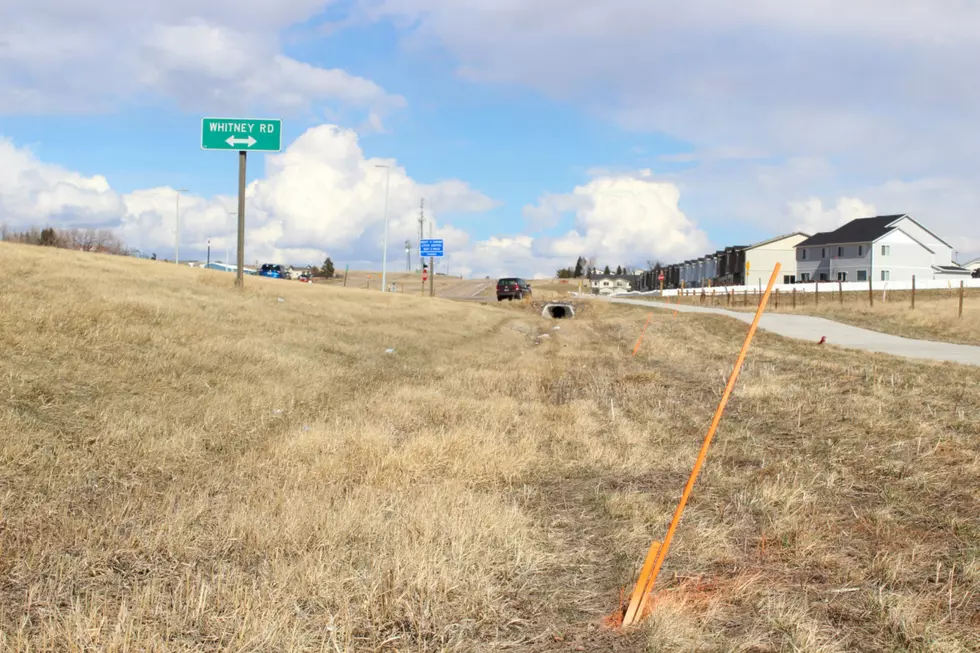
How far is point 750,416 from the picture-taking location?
478 inches

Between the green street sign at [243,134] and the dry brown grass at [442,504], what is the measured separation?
14.5 metres

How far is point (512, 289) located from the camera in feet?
208

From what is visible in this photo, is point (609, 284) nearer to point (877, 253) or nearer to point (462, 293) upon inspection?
point (462, 293)

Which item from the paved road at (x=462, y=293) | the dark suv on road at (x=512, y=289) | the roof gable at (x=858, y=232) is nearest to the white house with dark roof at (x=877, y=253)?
the roof gable at (x=858, y=232)

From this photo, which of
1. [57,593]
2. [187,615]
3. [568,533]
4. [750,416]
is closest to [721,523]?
[568,533]

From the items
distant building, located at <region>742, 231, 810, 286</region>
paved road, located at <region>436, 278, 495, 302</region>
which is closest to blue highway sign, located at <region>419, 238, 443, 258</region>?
paved road, located at <region>436, 278, 495, 302</region>

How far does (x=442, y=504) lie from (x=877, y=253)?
94.8 meters

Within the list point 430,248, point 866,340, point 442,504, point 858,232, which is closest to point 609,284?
point 858,232

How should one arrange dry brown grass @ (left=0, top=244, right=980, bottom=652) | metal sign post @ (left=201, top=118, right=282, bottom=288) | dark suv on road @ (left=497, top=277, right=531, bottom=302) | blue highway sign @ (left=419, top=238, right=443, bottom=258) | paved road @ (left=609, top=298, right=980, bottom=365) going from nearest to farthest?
1. dry brown grass @ (left=0, top=244, right=980, bottom=652)
2. paved road @ (left=609, top=298, right=980, bottom=365)
3. metal sign post @ (left=201, top=118, right=282, bottom=288)
4. dark suv on road @ (left=497, top=277, right=531, bottom=302)
5. blue highway sign @ (left=419, top=238, right=443, bottom=258)

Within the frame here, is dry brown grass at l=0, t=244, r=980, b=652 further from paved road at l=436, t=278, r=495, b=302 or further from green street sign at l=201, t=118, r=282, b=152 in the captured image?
paved road at l=436, t=278, r=495, b=302

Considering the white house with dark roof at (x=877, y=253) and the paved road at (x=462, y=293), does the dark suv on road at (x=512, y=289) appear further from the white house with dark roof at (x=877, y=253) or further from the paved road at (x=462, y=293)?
the white house with dark roof at (x=877, y=253)

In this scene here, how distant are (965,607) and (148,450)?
23.5 feet

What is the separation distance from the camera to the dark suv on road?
63.5m

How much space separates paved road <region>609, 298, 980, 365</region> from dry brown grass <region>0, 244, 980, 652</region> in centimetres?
798
